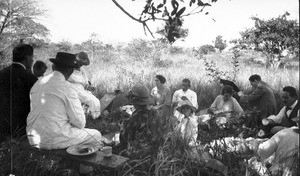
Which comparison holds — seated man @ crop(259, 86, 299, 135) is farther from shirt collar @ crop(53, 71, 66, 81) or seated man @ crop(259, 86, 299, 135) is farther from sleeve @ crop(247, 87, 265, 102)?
shirt collar @ crop(53, 71, 66, 81)

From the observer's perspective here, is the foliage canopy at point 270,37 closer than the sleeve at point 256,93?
No

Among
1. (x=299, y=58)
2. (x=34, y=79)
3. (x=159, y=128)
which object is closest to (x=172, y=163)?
(x=159, y=128)

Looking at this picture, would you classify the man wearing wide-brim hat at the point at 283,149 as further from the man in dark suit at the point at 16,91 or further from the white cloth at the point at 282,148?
the man in dark suit at the point at 16,91

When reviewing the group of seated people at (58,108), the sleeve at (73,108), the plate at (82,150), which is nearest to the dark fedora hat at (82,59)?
the group of seated people at (58,108)

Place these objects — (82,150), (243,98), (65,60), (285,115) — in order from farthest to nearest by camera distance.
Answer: (243,98) → (285,115) → (65,60) → (82,150)

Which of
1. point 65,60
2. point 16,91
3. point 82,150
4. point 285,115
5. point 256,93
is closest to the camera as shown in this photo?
point 82,150

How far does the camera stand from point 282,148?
8.97 feet

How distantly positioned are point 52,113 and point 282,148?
240 centimetres

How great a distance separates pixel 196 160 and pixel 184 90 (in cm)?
386

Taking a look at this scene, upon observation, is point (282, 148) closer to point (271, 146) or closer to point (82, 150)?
point (271, 146)

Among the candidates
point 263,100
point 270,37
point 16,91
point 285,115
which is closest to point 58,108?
point 16,91

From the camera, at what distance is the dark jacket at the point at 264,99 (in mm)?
5875

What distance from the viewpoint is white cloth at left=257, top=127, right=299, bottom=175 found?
2.56 meters

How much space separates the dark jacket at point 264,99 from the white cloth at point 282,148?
3.06m
